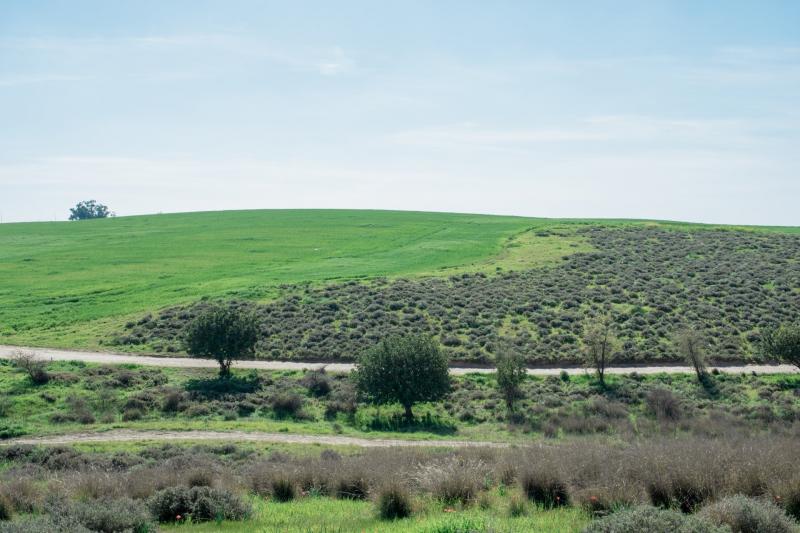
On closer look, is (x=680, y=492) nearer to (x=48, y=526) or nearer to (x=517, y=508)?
(x=517, y=508)

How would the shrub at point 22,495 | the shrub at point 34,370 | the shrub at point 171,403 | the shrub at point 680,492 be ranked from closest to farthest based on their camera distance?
the shrub at point 680,492 → the shrub at point 22,495 → the shrub at point 171,403 → the shrub at point 34,370

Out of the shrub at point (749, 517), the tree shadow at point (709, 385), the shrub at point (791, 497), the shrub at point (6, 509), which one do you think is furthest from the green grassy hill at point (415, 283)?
the shrub at point (749, 517)

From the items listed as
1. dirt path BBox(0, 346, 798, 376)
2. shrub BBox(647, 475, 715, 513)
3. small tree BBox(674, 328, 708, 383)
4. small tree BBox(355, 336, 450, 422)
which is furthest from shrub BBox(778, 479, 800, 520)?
dirt path BBox(0, 346, 798, 376)

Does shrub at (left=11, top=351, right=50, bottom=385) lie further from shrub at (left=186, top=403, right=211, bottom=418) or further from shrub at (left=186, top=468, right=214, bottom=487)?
shrub at (left=186, top=468, right=214, bottom=487)

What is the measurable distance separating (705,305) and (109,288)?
162ft

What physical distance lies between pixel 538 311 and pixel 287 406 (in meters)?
23.0

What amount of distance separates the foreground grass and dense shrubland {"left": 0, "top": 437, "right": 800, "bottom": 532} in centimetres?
26

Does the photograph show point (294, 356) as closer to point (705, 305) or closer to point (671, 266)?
point (705, 305)

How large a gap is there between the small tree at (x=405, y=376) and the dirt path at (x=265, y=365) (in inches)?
276

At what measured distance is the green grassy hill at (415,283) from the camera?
44938 millimetres

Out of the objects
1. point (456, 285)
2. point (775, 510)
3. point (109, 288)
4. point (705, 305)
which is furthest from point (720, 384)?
point (109, 288)

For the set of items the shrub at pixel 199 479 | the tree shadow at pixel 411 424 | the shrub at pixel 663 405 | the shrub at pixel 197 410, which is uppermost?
the shrub at pixel 199 479

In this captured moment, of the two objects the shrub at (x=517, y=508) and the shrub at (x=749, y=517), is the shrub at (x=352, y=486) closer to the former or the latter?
the shrub at (x=517, y=508)

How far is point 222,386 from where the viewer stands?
35500mm
